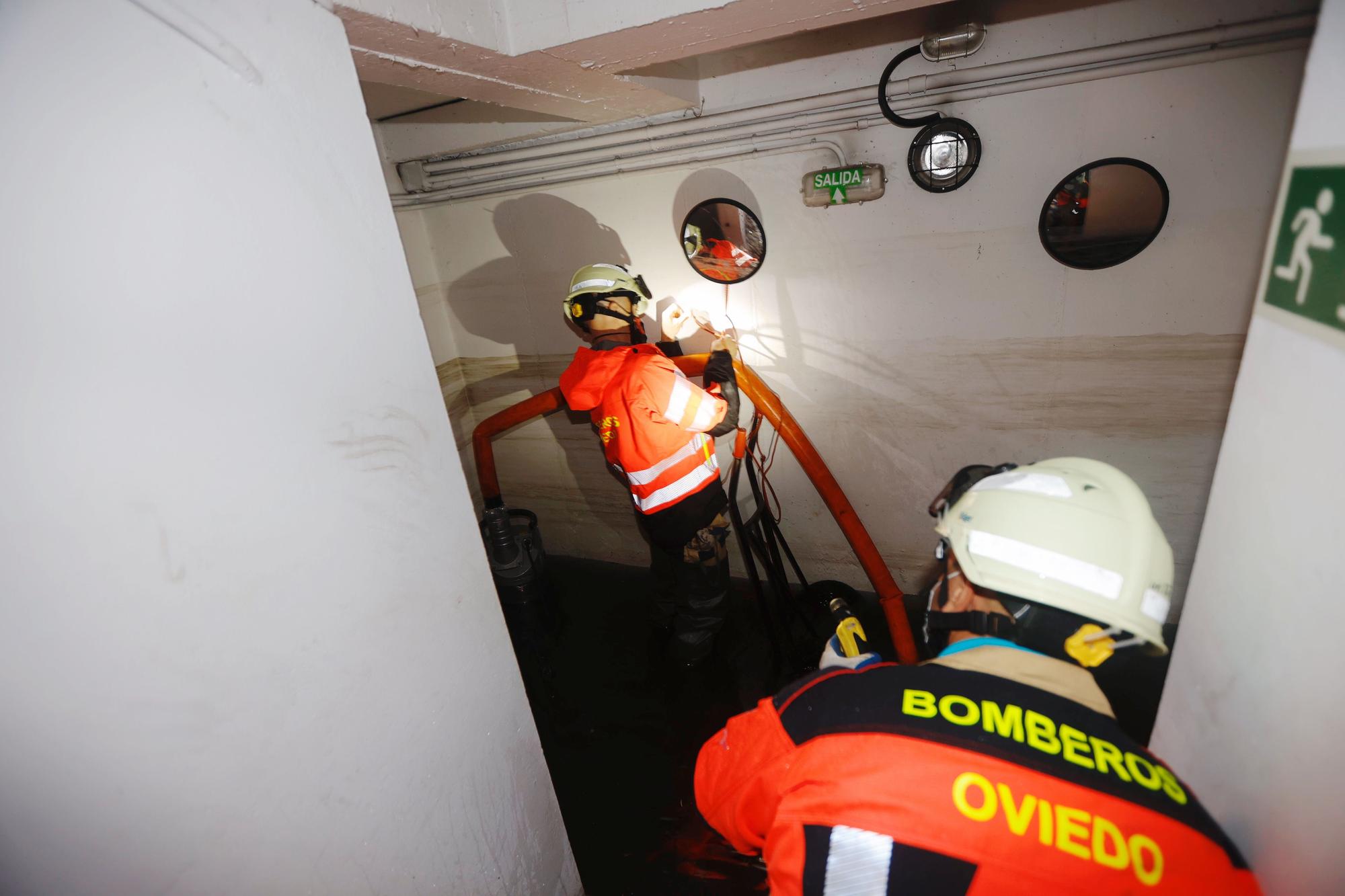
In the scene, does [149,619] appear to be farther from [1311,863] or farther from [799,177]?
[799,177]

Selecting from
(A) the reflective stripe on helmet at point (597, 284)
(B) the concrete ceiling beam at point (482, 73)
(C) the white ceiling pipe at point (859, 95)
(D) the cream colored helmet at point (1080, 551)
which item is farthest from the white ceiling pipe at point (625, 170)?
(D) the cream colored helmet at point (1080, 551)

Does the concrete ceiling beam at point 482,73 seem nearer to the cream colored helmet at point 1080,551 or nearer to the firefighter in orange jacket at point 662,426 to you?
the firefighter in orange jacket at point 662,426

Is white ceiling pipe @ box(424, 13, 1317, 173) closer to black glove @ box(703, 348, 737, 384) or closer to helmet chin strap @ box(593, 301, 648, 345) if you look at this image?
helmet chin strap @ box(593, 301, 648, 345)

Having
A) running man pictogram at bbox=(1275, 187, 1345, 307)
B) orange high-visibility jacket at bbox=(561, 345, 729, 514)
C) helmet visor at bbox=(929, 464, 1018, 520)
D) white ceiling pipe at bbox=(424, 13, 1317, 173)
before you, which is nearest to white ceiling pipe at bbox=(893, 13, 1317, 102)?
white ceiling pipe at bbox=(424, 13, 1317, 173)

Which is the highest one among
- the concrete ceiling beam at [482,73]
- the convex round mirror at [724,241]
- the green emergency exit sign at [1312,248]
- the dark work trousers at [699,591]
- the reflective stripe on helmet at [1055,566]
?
the concrete ceiling beam at [482,73]

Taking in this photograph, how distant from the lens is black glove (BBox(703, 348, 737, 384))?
3010 millimetres

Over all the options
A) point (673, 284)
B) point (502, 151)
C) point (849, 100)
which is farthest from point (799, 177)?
point (502, 151)

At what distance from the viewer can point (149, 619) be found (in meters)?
0.85

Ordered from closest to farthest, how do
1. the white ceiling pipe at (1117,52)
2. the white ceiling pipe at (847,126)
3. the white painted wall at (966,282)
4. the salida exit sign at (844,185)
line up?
the white ceiling pipe at (1117,52)
the white ceiling pipe at (847,126)
the white painted wall at (966,282)
the salida exit sign at (844,185)

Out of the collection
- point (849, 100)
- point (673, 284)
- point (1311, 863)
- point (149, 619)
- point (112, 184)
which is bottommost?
point (1311, 863)

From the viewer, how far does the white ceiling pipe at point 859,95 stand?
2113mm

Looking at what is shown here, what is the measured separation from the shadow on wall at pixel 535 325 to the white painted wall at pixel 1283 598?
303 cm

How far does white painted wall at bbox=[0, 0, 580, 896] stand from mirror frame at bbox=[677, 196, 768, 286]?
2.20 m

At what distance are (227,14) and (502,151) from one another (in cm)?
269
